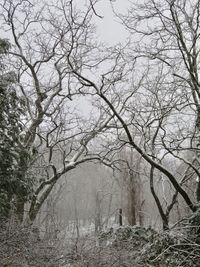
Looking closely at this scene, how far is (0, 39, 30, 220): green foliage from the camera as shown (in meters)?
9.24

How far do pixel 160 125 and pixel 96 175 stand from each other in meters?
28.0

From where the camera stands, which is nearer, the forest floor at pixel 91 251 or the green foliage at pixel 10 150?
the forest floor at pixel 91 251

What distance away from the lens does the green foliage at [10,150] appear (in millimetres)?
9242

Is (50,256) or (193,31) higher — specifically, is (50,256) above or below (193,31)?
below

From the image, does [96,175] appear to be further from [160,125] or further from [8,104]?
[8,104]

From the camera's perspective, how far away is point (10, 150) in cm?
938

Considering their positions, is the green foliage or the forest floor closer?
the forest floor

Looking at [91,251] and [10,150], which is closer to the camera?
[91,251]

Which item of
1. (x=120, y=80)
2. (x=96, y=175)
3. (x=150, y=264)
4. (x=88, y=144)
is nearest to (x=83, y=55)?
(x=120, y=80)

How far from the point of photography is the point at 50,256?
25.9 ft

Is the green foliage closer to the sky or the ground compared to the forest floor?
closer to the sky

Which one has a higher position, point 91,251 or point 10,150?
point 10,150

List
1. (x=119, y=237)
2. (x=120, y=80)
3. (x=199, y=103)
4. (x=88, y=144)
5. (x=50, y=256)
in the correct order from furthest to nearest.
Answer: (x=88, y=144) → (x=120, y=80) → (x=199, y=103) → (x=119, y=237) → (x=50, y=256)

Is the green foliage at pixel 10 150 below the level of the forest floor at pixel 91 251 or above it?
above
